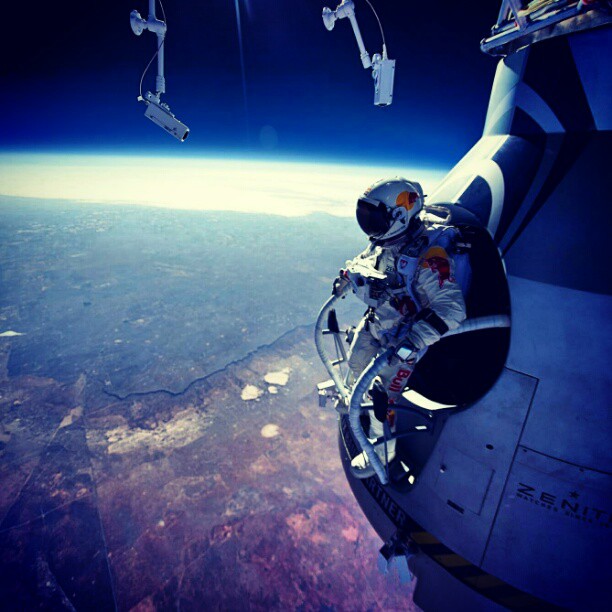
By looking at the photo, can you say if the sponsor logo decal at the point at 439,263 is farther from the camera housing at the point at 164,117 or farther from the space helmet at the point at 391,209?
the camera housing at the point at 164,117

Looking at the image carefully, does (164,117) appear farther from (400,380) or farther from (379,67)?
(400,380)

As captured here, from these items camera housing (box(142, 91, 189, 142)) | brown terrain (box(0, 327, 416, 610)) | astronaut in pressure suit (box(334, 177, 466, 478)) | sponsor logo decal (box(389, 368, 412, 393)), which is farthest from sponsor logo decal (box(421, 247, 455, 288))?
brown terrain (box(0, 327, 416, 610))

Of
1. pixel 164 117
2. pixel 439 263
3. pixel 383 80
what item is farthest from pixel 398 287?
pixel 164 117

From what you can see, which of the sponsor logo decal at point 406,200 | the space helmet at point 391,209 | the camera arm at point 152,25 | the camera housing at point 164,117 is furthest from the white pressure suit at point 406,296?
the camera arm at point 152,25

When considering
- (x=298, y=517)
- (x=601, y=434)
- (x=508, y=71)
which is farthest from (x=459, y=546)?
(x=298, y=517)

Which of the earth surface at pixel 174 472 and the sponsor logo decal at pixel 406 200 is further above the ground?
the sponsor logo decal at pixel 406 200

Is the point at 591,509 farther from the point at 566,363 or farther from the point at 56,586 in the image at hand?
the point at 56,586
